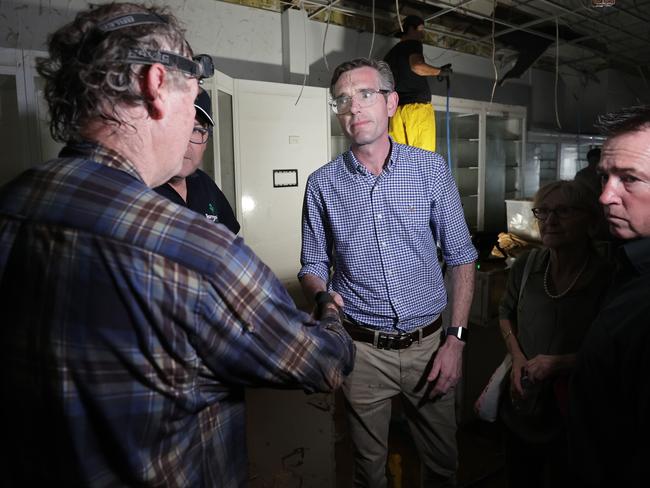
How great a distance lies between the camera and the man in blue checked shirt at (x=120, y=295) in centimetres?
56

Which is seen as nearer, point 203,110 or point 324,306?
point 324,306

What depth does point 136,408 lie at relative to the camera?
1.94ft

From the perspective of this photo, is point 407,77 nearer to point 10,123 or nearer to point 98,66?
point 10,123

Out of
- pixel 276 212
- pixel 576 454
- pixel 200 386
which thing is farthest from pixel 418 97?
pixel 200 386

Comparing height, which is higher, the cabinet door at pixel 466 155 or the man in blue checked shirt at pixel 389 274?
the cabinet door at pixel 466 155

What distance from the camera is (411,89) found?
119 inches

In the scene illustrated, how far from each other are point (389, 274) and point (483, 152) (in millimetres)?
3080

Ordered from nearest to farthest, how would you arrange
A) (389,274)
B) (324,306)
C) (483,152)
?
(324,306)
(389,274)
(483,152)

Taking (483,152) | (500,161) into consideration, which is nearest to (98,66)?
(483,152)

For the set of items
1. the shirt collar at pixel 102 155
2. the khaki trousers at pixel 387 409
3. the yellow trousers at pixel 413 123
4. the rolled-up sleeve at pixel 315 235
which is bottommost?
the khaki trousers at pixel 387 409

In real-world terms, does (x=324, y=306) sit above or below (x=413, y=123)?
below

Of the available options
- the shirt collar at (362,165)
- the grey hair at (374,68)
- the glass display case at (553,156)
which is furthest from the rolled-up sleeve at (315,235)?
the glass display case at (553,156)

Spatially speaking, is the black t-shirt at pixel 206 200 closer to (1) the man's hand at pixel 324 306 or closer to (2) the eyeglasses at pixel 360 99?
(2) the eyeglasses at pixel 360 99

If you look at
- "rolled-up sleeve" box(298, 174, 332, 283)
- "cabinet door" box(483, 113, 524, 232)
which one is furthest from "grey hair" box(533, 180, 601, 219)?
"cabinet door" box(483, 113, 524, 232)
